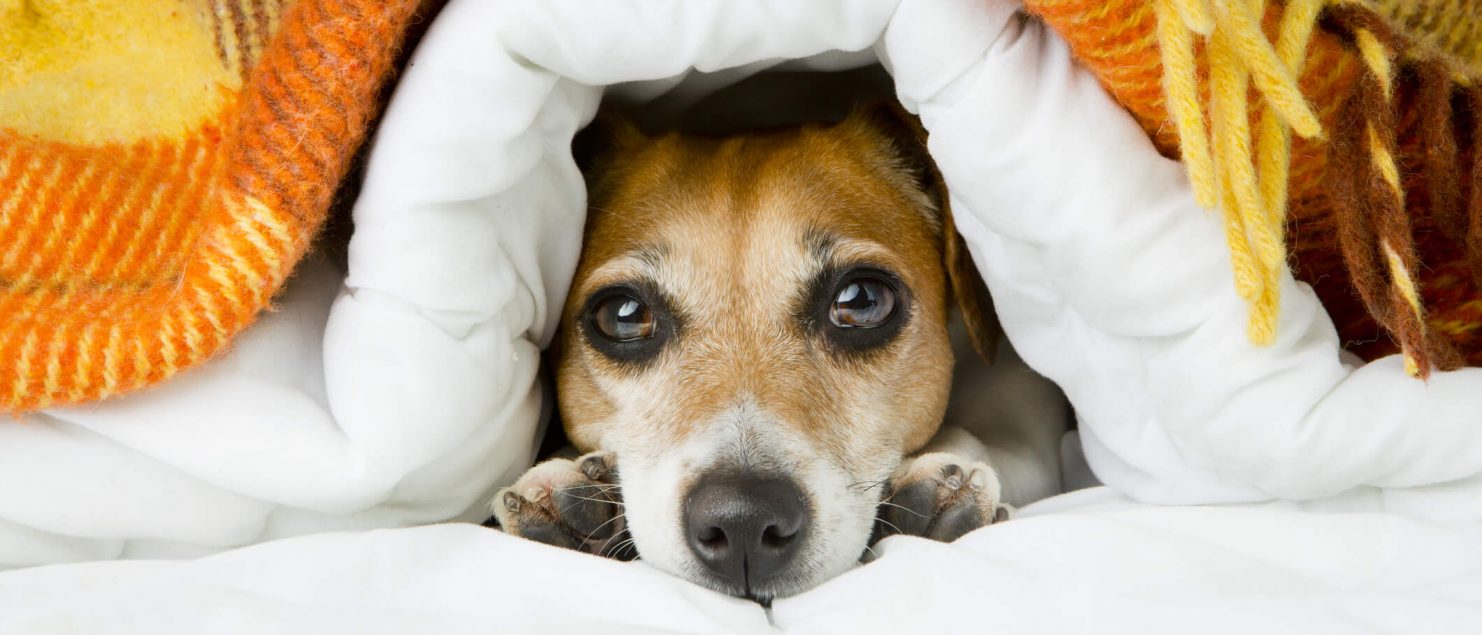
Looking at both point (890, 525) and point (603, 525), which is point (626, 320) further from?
point (890, 525)

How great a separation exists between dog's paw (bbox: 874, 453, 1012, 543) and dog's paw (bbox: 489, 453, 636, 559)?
351mm

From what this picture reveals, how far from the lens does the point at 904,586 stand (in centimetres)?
103

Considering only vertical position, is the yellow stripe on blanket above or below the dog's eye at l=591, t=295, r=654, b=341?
above

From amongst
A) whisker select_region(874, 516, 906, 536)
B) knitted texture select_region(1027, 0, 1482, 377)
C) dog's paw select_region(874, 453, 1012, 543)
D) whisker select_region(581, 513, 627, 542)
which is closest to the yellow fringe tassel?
knitted texture select_region(1027, 0, 1482, 377)

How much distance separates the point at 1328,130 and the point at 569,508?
3.24ft

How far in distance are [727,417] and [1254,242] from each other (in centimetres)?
64

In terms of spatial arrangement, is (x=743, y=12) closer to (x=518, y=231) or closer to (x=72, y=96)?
(x=518, y=231)

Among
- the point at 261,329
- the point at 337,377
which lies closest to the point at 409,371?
the point at 337,377

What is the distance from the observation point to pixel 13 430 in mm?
1095

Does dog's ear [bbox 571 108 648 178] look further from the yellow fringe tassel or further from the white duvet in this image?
the yellow fringe tassel

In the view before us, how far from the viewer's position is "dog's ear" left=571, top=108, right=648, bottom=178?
1760 millimetres

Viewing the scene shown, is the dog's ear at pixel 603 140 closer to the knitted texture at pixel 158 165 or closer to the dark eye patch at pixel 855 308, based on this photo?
the dark eye patch at pixel 855 308

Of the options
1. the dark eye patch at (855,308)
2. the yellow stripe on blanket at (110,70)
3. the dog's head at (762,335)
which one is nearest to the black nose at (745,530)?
the dog's head at (762,335)

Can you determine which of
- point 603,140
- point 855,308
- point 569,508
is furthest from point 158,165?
point 855,308
